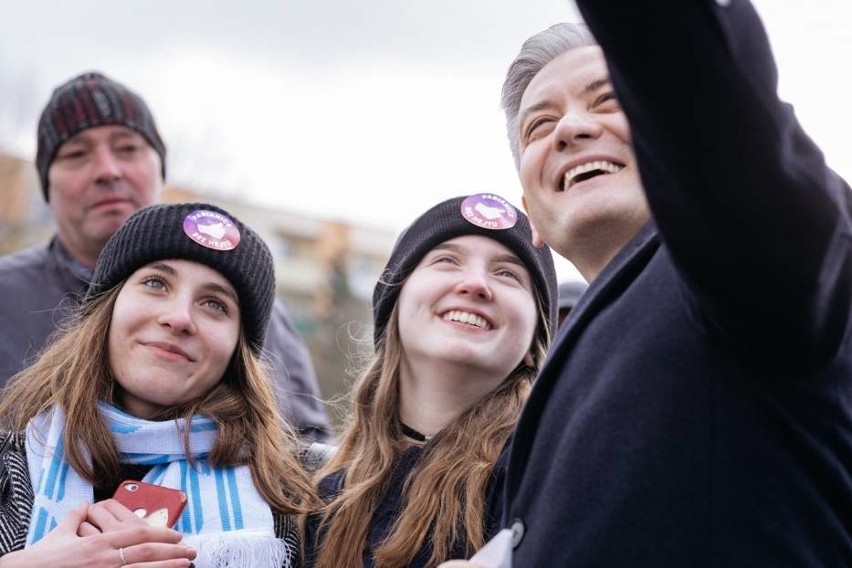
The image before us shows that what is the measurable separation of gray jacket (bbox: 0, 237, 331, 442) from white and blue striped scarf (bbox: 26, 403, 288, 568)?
0.76 meters

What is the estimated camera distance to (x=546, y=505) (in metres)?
1.67

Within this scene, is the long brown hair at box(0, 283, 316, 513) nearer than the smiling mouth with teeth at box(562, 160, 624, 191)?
No

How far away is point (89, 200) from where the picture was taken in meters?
4.16

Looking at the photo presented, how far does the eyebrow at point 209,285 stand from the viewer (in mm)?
3039

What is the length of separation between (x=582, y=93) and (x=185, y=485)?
1.60 meters

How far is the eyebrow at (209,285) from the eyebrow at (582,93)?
1176 millimetres

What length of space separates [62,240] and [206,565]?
6.87 feet

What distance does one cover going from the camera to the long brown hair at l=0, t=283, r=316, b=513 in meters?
2.81

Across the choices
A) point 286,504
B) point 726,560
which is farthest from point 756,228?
point 286,504

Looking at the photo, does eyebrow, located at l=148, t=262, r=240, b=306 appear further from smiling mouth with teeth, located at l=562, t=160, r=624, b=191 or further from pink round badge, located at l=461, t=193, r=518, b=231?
smiling mouth with teeth, located at l=562, t=160, r=624, b=191

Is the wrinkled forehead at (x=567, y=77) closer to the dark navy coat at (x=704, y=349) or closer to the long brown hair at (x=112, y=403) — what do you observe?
the dark navy coat at (x=704, y=349)

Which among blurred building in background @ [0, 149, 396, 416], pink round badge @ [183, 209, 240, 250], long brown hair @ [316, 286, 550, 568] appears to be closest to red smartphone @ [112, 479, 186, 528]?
long brown hair @ [316, 286, 550, 568]

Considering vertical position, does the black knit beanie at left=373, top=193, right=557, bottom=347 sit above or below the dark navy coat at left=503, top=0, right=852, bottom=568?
below

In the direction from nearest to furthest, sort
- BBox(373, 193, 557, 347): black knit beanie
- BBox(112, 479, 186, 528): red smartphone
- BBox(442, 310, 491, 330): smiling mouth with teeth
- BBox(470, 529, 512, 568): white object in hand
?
BBox(470, 529, 512, 568): white object in hand < BBox(112, 479, 186, 528): red smartphone < BBox(442, 310, 491, 330): smiling mouth with teeth < BBox(373, 193, 557, 347): black knit beanie
